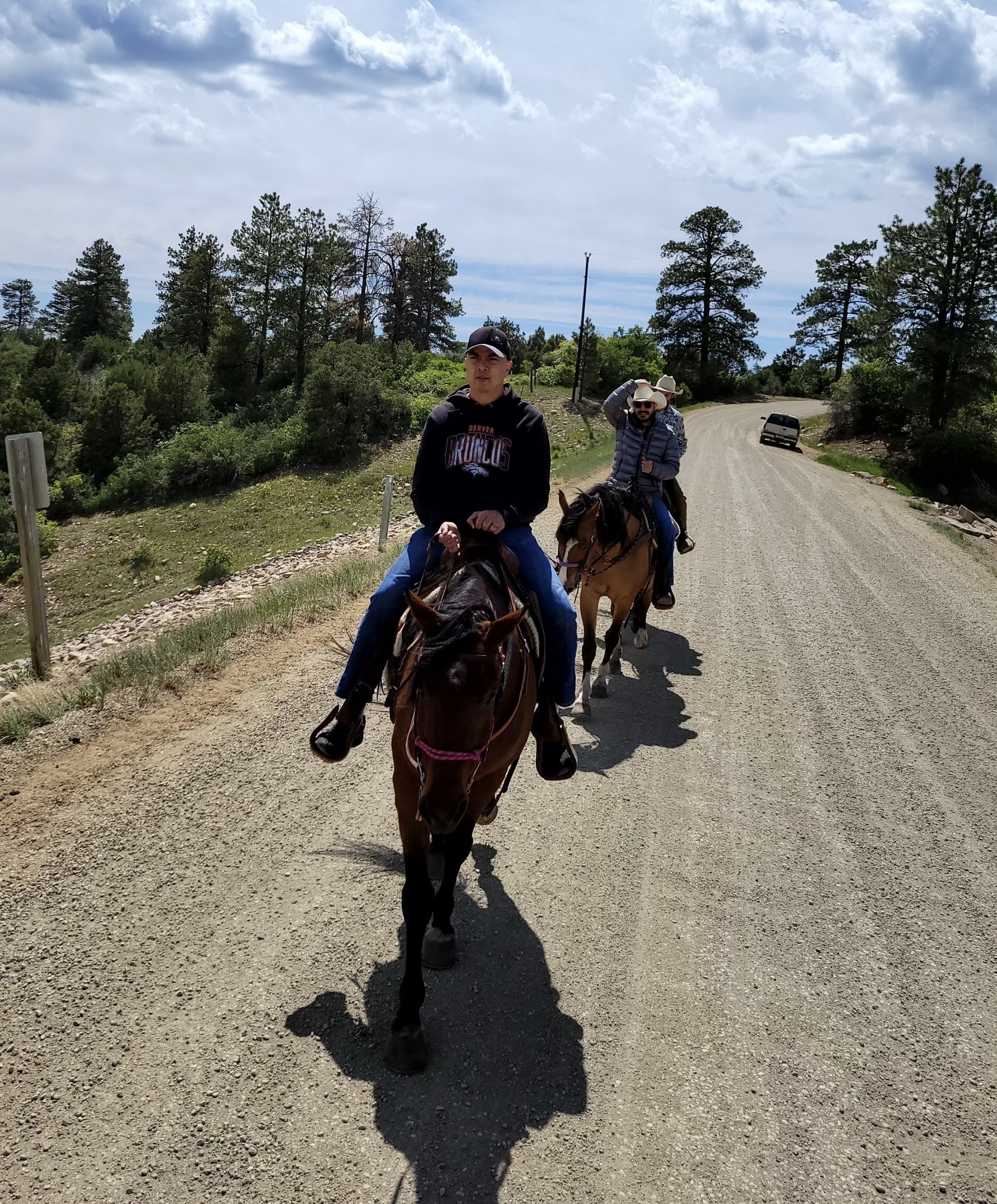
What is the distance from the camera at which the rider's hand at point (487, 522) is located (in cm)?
422

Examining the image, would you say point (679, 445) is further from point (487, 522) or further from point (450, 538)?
point (450, 538)

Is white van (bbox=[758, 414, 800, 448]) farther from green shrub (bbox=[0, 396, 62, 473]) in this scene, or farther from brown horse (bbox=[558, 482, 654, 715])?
green shrub (bbox=[0, 396, 62, 473])

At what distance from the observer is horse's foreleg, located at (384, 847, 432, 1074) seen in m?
3.51

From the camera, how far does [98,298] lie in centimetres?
7044

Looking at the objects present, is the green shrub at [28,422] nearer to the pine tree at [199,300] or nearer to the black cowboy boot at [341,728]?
the pine tree at [199,300]

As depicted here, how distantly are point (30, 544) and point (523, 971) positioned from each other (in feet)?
22.9

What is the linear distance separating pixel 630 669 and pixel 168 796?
16.9 feet

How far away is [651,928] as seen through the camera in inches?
182

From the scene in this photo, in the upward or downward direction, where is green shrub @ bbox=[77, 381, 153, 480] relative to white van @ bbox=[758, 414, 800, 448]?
downward

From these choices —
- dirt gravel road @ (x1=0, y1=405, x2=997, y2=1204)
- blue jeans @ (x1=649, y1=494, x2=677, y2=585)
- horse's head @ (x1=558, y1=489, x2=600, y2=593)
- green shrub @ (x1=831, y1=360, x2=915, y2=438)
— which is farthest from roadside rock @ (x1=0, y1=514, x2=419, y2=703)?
green shrub @ (x1=831, y1=360, x2=915, y2=438)

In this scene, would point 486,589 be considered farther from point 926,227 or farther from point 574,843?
point 926,227

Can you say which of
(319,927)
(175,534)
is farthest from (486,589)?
(175,534)

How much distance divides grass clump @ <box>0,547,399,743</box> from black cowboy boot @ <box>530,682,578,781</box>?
4.28m

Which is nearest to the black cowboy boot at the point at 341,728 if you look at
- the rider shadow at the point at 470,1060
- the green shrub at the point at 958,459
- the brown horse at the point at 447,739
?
the brown horse at the point at 447,739
